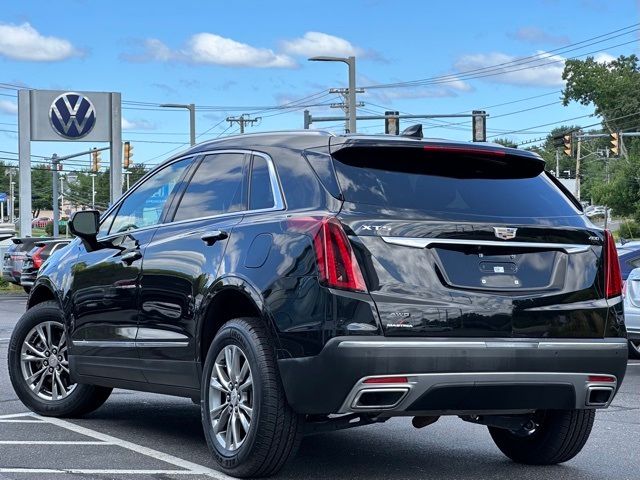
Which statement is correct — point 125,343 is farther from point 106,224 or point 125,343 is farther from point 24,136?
point 24,136

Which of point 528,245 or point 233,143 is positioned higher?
point 233,143

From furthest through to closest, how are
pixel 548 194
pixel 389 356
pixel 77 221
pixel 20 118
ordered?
pixel 20 118 < pixel 77 221 < pixel 548 194 < pixel 389 356

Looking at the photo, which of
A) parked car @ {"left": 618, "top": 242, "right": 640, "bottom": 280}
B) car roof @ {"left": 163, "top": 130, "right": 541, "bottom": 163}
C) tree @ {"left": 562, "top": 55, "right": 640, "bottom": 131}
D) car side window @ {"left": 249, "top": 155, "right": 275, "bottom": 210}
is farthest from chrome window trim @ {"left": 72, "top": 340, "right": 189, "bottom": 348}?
tree @ {"left": 562, "top": 55, "right": 640, "bottom": 131}

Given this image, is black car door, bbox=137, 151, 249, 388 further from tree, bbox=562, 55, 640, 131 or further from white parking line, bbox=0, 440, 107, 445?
tree, bbox=562, 55, 640, 131

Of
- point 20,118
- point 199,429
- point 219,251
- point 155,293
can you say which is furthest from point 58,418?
point 20,118

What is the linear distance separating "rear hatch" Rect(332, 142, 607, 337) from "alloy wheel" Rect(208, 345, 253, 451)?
3.01ft

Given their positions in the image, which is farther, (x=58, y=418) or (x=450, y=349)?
(x=58, y=418)

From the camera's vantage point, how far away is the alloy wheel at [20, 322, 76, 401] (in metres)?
8.28

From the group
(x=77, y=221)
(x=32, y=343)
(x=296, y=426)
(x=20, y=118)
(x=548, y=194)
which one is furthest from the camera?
(x=20, y=118)

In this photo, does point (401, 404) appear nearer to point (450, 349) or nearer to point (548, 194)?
point (450, 349)

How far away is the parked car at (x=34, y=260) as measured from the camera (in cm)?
3081

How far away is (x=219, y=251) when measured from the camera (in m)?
6.36

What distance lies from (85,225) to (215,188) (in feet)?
4.44

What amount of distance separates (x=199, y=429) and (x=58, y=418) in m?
1.11
